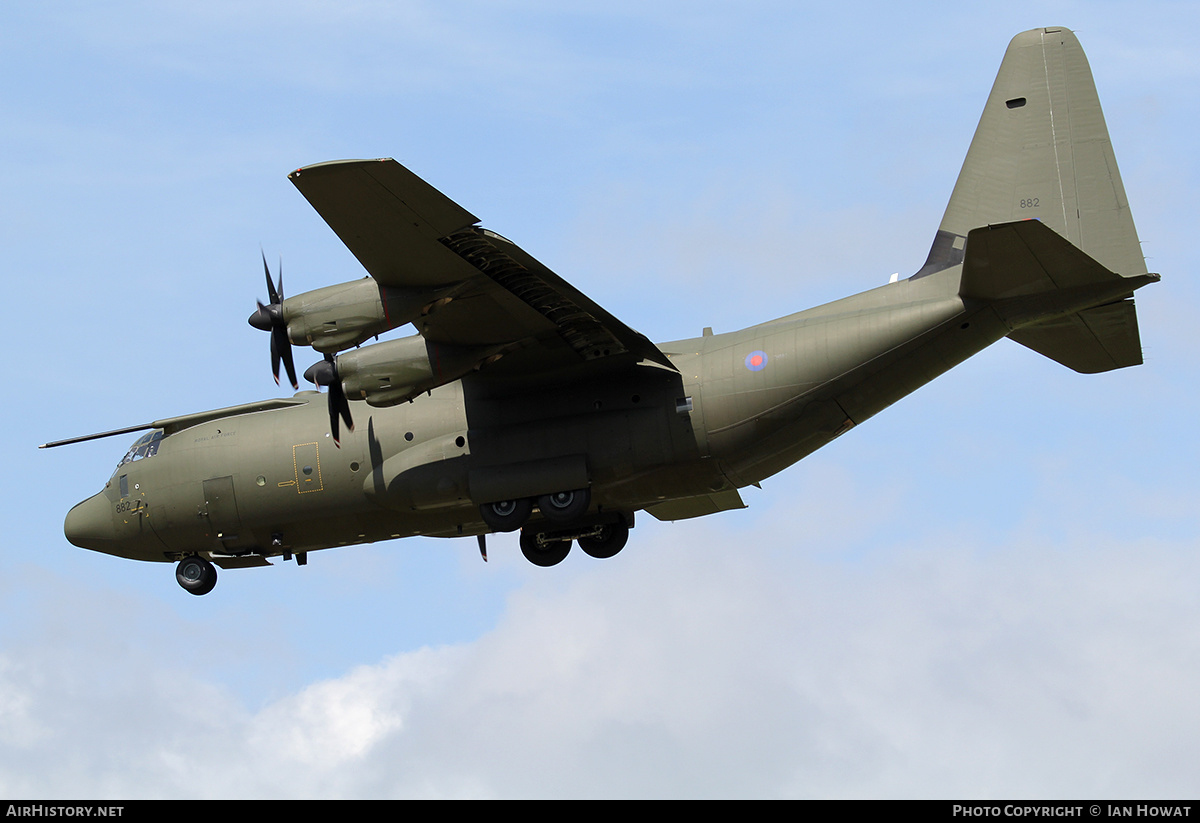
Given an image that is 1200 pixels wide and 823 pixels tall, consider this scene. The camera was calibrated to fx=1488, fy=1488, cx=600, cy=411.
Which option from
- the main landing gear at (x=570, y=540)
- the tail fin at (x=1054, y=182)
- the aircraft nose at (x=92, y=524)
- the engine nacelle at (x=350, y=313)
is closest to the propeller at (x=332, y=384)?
the engine nacelle at (x=350, y=313)

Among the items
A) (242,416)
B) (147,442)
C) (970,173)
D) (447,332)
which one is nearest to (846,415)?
(970,173)

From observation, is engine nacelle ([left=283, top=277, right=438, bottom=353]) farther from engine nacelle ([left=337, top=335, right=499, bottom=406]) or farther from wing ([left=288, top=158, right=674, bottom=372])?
engine nacelle ([left=337, top=335, right=499, bottom=406])

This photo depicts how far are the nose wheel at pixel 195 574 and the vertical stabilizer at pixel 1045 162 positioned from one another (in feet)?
48.5

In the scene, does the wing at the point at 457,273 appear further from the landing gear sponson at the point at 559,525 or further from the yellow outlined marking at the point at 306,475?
the yellow outlined marking at the point at 306,475

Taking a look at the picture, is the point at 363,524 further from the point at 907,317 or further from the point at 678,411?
the point at 907,317

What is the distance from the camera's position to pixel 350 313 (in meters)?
24.0

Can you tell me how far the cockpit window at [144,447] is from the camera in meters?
29.3

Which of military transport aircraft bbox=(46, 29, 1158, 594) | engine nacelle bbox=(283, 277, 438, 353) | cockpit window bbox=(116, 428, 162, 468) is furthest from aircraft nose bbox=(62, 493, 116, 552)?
engine nacelle bbox=(283, 277, 438, 353)

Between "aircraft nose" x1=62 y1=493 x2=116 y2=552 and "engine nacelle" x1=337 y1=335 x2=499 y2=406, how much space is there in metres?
7.21

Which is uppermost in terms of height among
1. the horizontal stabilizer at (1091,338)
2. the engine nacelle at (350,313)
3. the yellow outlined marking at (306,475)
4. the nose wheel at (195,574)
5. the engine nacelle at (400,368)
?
the engine nacelle at (350,313)

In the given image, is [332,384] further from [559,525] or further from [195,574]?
[195,574]

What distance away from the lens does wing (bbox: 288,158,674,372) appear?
22.2 meters

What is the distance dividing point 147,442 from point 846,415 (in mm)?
13838

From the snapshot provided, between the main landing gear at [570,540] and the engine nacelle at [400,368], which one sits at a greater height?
the engine nacelle at [400,368]
